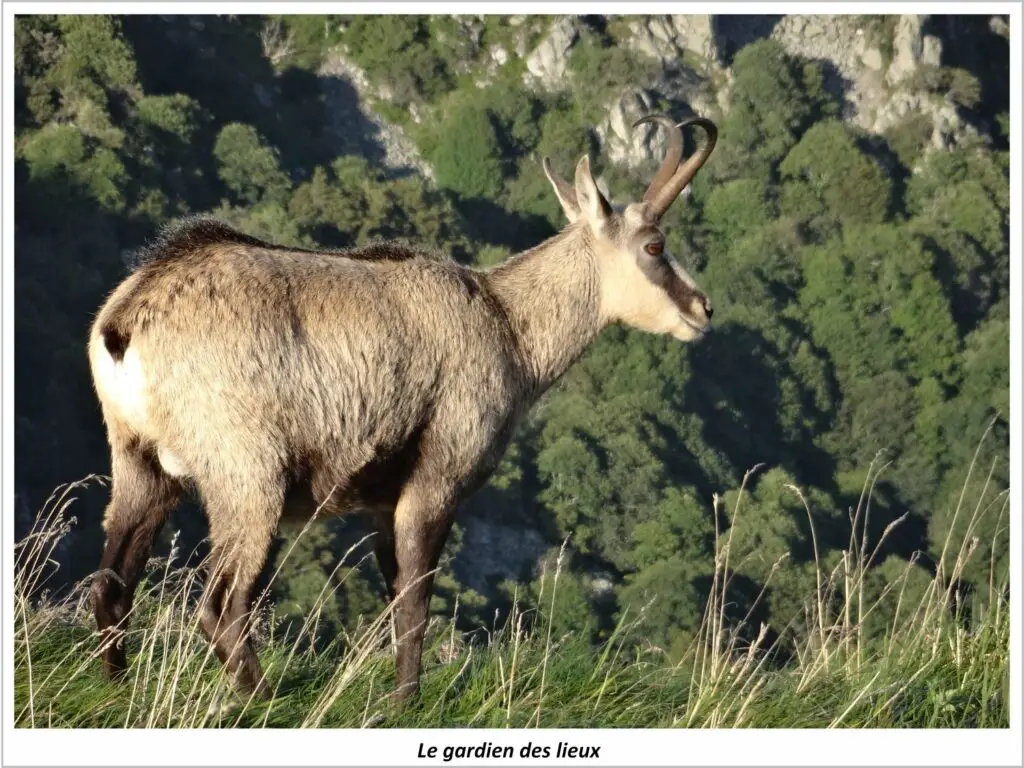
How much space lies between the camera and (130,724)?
311 inches

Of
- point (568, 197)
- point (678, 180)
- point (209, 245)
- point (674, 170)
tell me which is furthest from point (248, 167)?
point (209, 245)

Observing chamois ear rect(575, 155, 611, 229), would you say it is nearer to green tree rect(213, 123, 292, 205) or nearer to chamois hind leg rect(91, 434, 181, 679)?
chamois hind leg rect(91, 434, 181, 679)

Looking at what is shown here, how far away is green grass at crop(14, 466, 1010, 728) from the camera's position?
8.10m

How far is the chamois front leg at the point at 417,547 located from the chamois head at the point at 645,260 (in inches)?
84.7

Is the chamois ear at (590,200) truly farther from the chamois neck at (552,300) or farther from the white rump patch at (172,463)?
the white rump patch at (172,463)

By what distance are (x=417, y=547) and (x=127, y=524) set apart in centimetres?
166

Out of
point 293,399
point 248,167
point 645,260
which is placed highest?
point 645,260

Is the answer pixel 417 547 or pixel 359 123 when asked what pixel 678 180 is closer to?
pixel 417 547

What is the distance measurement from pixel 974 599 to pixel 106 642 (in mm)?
4971

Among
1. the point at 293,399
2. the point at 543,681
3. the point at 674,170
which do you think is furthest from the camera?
the point at 674,170

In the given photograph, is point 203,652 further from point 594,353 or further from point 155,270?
point 594,353

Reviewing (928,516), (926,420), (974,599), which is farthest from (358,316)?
(926,420)

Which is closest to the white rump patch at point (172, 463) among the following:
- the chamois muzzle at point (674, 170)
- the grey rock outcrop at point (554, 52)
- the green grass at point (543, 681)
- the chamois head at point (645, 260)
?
the green grass at point (543, 681)

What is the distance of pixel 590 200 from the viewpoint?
35.1 ft
